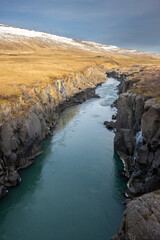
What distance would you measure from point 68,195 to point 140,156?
342 inches

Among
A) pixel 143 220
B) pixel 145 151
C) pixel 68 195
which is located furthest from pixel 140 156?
pixel 143 220

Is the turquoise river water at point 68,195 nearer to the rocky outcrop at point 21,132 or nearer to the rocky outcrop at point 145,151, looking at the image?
the rocky outcrop at point 21,132

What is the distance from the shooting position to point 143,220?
12719 mm

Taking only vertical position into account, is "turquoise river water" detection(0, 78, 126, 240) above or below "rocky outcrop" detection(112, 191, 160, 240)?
below

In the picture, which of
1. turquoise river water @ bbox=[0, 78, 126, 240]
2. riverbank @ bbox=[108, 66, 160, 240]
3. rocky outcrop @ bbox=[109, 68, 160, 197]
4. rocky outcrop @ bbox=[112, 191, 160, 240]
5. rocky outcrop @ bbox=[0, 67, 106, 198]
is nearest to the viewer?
rocky outcrop @ bbox=[112, 191, 160, 240]

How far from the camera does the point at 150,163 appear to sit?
2181 cm

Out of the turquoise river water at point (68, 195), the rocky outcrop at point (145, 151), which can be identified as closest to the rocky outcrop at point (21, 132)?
the turquoise river water at point (68, 195)

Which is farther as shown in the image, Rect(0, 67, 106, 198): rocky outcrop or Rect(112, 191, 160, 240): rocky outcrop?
Rect(0, 67, 106, 198): rocky outcrop

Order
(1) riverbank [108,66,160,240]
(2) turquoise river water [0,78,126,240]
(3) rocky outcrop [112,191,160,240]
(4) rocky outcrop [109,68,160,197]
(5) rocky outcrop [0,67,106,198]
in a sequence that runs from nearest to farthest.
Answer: (3) rocky outcrop [112,191,160,240], (1) riverbank [108,66,160,240], (2) turquoise river water [0,78,126,240], (4) rocky outcrop [109,68,160,197], (5) rocky outcrop [0,67,106,198]

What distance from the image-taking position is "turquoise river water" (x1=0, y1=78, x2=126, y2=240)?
1905cm

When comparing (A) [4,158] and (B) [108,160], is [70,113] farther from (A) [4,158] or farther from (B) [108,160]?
(A) [4,158]

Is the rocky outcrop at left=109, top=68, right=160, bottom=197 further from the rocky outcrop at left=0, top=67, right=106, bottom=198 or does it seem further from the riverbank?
the rocky outcrop at left=0, top=67, right=106, bottom=198

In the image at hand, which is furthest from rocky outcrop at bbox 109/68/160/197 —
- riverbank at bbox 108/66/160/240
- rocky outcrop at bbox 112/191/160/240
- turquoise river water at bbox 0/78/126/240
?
rocky outcrop at bbox 112/191/160/240

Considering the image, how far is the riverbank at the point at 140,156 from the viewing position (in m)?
12.8
